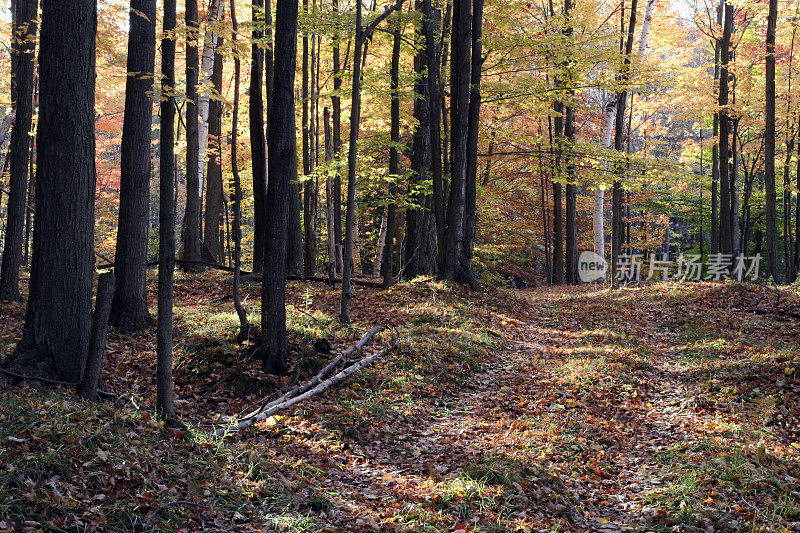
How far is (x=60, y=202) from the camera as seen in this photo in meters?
5.31

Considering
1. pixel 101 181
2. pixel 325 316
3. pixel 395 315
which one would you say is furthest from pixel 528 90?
pixel 101 181

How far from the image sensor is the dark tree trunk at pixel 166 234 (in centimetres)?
489

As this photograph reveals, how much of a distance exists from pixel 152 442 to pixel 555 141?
1437 cm

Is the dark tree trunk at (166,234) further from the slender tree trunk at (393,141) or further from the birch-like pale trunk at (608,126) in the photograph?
the birch-like pale trunk at (608,126)

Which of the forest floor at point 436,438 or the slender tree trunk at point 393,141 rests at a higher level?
the slender tree trunk at point 393,141

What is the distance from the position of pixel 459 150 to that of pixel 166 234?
30.2ft

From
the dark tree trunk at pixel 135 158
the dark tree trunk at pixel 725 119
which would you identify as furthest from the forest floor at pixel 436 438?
the dark tree trunk at pixel 725 119

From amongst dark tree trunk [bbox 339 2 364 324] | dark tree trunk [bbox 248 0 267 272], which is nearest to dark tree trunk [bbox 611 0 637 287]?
dark tree trunk [bbox 339 2 364 324]

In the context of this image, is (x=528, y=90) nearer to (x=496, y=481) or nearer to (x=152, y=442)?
(x=496, y=481)

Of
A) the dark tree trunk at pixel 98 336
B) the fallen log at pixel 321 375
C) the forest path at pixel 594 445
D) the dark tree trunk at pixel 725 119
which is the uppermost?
the dark tree trunk at pixel 725 119

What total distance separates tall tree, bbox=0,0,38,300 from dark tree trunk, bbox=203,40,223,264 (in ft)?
16.6

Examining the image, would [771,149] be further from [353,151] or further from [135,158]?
[135,158]

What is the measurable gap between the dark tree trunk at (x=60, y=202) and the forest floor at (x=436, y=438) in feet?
1.78

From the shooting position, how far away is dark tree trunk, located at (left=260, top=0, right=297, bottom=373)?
6.91 m
